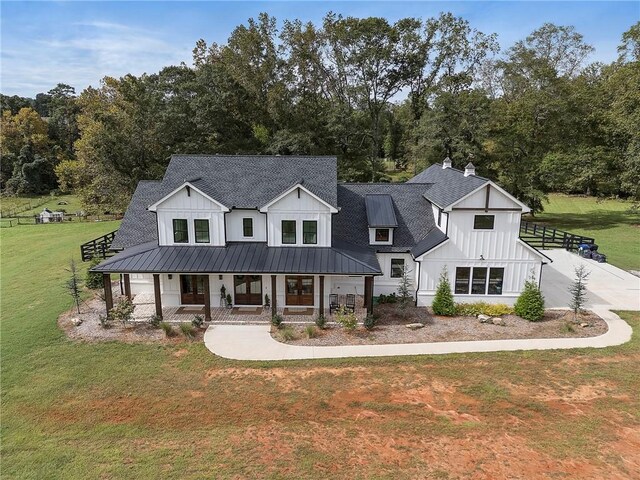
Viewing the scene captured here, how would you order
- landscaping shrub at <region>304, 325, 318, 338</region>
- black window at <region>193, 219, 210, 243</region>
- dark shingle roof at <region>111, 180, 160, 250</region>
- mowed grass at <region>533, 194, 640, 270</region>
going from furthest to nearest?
mowed grass at <region>533, 194, 640, 270</region>, dark shingle roof at <region>111, 180, 160, 250</region>, black window at <region>193, 219, 210, 243</region>, landscaping shrub at <region>304, 325, 318, 338</region>

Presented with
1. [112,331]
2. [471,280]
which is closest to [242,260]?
[112,331]

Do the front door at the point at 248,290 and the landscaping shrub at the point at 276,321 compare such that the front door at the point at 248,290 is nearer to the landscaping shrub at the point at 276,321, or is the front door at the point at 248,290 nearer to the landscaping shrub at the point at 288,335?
the landscaping shrub at the point at 276,321

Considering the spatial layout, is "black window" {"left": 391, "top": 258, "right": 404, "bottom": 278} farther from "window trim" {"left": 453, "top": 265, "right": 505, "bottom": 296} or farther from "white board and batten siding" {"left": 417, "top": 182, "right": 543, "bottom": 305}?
"window trim" {"left": 453, "top": 265, "right": 505, "bottom": 296}

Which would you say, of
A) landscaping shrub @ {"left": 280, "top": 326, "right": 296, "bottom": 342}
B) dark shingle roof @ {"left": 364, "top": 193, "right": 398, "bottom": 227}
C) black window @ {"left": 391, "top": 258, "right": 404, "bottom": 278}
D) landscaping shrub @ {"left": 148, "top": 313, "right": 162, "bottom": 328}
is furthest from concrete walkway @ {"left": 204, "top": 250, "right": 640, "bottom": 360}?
dark shingle roof @ {"left": 364, "top": 193, "right": 398, "bottom": 227}

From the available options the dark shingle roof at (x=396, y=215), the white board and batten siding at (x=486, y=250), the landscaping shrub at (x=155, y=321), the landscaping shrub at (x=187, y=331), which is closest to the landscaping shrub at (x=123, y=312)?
the landscaping shrub at (x=155, y=321)

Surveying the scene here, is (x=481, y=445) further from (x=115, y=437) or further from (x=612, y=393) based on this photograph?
(x=115, y=437)
